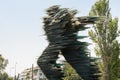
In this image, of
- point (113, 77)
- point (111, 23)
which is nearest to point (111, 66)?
point (113, 77)

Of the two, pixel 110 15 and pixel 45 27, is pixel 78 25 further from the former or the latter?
pixel 110 15

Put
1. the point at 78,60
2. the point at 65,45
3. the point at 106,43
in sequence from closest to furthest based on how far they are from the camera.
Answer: the point at 65,45, the point at 78,60, the point at 106,43

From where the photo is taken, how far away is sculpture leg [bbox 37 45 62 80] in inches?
484

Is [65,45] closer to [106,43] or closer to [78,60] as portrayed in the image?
[78,60]

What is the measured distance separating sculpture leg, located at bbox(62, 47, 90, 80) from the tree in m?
15.9

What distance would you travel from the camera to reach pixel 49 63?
12.4 m

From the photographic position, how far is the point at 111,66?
2880cm

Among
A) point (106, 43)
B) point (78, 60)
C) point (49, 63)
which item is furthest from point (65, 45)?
point (106, 43)

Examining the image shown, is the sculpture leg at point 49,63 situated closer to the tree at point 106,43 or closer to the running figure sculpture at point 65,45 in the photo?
the running figure sculpture at point 65,45

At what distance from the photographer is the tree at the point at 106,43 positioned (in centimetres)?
2881

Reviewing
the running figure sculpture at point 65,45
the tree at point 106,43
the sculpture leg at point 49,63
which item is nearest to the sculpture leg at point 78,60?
the running figure sculpture at point 65,45

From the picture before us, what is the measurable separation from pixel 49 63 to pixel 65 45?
892 millimetres

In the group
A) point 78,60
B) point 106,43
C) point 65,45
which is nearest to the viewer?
point 65,45

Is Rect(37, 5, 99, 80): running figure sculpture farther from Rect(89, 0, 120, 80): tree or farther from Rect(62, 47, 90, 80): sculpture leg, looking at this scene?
Rect(89, 0, 120, 80): tree
